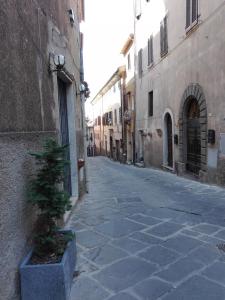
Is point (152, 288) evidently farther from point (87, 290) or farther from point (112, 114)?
point (112, 114)

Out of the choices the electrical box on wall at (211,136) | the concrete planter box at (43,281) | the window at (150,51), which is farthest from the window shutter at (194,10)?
the concrete planter box at (43,281)

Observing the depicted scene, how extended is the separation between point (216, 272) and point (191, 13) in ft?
28.2

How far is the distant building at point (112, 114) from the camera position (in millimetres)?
25580

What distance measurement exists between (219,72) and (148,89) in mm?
8264

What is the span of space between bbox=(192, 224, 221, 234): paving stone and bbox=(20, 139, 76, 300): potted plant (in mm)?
2118

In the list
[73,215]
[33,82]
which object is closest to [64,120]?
[73,215]

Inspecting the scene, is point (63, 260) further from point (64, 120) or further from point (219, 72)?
point (219, 72)

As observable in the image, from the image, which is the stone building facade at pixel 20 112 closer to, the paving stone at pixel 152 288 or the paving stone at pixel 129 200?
the paving stone at pixel 152 288

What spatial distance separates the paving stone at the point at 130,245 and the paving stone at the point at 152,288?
0.72 meters

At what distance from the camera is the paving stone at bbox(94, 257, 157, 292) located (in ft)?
9.63

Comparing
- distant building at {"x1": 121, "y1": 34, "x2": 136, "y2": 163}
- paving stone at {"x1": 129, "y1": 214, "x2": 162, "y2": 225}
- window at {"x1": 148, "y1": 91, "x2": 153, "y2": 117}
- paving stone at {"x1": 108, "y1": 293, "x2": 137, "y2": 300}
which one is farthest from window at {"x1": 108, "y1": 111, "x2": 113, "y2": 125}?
paving stone at {"x1": 108, "y1": 293, "x2": 137, "y2": 300}

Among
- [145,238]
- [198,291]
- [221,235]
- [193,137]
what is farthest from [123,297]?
[193,137]

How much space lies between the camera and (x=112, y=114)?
3003 cm

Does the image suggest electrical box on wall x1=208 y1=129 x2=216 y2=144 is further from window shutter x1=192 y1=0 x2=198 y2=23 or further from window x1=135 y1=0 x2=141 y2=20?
window x1=135 y1=0 x2=141 y2=20
